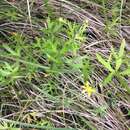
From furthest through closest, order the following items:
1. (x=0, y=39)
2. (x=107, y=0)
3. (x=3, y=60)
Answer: (x=107, y=0) → (x=0, y=39) → (x=3, y=60)

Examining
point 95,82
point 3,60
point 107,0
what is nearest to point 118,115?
point 95,82

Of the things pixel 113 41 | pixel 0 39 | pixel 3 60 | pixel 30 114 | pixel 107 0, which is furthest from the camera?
pixel 107 0

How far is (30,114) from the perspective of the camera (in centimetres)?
134

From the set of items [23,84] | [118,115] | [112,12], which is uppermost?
[112,12]

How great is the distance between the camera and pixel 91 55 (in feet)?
5.24

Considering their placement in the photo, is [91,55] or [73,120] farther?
[91,55]

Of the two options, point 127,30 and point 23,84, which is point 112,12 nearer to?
point 127,30

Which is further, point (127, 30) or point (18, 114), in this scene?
point (127, 30)

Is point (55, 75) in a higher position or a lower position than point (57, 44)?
lower

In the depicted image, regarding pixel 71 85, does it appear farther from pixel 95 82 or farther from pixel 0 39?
pixel 0 39

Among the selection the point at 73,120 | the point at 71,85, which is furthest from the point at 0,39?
the point at 73,120

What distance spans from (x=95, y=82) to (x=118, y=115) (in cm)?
16

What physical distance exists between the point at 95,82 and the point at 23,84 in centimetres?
29

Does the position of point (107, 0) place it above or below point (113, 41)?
above
